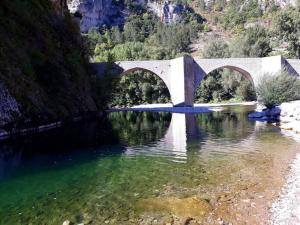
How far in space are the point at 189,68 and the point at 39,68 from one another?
794 inches

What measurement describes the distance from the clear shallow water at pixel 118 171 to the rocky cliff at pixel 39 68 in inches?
97.8

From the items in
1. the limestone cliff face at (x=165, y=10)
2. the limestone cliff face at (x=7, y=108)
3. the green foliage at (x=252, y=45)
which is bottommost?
the limestone cliff face at (x=7, y=108)

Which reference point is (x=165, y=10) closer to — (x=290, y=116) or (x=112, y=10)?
(x=112, y=10)

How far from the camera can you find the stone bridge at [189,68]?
42.5 m

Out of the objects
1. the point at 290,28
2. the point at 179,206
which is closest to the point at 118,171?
the point at 179,206

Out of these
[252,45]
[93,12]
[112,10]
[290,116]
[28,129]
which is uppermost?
[112,10]

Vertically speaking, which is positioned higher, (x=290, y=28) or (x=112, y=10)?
(x=112, y=10)

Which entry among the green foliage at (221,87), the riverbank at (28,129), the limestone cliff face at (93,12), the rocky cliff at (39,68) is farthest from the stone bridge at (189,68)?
the limestone cliff face at (93,12)

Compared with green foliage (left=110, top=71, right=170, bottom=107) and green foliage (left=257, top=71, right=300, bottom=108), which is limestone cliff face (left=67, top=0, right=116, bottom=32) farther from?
green foliage (left=257, top=71, right=300, bottom=108)

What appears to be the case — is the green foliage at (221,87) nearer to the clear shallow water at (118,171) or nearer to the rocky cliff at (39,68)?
the rocky cliff at (39,68)

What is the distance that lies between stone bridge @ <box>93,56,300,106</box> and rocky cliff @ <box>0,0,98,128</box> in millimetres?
8102

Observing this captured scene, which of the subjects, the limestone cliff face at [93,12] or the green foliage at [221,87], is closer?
the green foliage at [221,87]

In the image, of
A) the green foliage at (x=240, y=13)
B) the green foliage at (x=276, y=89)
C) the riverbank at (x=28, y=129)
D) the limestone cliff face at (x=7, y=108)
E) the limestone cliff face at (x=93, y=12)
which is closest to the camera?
the riverbank at (x=28, y=129)

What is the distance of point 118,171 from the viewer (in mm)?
12164
